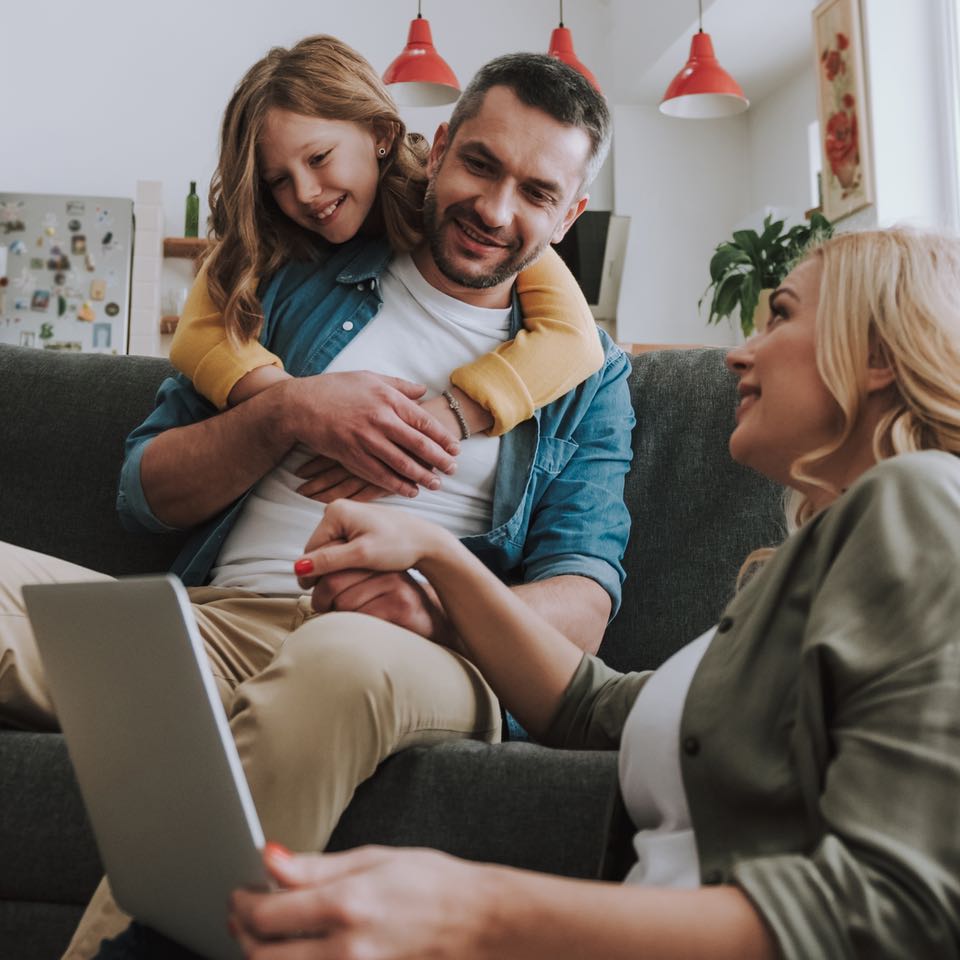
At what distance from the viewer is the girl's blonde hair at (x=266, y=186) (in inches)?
59.7

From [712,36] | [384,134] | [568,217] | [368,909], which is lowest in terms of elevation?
[368,909]

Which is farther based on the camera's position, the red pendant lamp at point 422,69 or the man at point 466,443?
the red pendant lamp at point 422,69

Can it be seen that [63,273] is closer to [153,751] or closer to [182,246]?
[182,246]

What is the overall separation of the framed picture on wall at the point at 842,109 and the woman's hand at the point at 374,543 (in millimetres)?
3194

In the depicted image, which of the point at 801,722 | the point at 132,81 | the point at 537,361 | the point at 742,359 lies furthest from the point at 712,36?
the point at 801,722

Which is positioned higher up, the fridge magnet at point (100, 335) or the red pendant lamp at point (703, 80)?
the red pendant lamp at point (703, 80)

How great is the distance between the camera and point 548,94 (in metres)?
1.51

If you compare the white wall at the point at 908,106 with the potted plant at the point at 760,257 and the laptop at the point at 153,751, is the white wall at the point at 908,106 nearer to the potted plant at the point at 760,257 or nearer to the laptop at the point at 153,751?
the potted plant at the point at 760,257

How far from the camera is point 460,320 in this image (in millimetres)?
1547

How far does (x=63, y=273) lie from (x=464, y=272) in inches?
165

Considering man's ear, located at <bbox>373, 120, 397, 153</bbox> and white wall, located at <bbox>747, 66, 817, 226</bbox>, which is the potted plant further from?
man's ear, located at <bbox>373, 120, 397, 153</bbox>

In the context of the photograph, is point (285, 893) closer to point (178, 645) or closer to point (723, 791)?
point (178, 645)

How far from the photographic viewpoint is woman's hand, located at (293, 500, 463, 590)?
102 cm

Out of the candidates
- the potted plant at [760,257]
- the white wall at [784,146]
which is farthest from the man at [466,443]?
the white wall at [784,146]
